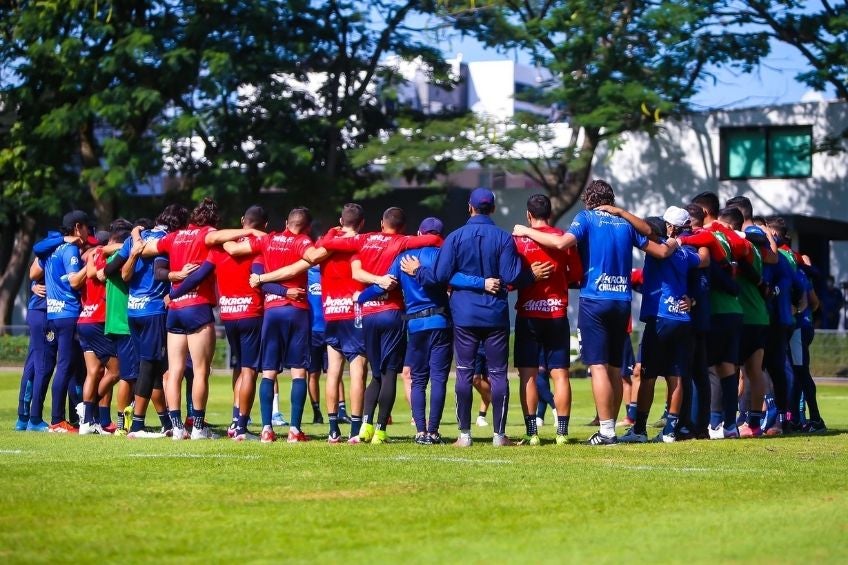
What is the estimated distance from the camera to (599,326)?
12227 millimetres

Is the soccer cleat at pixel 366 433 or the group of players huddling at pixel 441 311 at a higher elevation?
the group of players huddling at pixel 441 311

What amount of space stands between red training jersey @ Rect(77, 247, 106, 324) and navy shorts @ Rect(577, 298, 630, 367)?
16.7ft

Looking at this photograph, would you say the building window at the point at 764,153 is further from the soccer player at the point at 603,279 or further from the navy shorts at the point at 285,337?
the navy shorts at the point at 285,337

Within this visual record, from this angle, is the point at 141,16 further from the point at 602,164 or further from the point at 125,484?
the point at 125,484

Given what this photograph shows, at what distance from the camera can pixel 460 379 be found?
1229cm

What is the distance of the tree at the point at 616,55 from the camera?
114ft

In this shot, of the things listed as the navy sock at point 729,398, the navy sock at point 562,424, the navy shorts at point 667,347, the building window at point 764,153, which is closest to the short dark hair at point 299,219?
the navy sock at point 562,424

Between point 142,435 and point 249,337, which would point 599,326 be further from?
point 142,435

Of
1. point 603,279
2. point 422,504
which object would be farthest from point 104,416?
point 422,504

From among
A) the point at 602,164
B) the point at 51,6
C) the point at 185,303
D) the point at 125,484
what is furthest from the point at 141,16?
the point at 125,484

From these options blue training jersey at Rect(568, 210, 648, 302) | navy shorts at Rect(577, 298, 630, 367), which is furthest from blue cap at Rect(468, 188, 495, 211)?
navy shorts at Rect(577, 298, 630, 367)

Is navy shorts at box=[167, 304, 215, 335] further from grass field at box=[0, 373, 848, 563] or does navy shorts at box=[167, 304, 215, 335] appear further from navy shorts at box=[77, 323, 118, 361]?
navy shorts at box=[77, 323, 118, 361]

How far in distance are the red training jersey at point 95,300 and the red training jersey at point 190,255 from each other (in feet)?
5.21

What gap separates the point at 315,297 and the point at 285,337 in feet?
12.9
